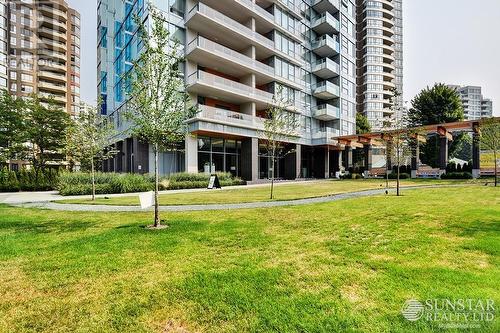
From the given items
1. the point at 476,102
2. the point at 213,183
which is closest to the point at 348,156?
the point at 213,183

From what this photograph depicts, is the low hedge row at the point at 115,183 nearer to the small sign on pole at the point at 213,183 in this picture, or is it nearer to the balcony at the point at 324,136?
the small sign on pole at the point at 213,183

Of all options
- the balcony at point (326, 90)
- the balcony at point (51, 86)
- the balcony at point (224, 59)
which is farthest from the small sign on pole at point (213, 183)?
the balcony at point (51, 86)

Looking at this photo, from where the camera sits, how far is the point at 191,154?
27938 millimetres

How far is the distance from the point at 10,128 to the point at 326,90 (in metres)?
40.2

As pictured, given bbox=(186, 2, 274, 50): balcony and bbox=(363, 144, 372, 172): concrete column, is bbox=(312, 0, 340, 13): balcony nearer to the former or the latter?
bbox=(186, 2, 274, 50): balcony

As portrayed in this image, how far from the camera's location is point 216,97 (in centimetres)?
3052

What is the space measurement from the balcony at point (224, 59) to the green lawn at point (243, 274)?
23.1 m

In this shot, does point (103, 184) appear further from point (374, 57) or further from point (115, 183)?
point (374, 57)

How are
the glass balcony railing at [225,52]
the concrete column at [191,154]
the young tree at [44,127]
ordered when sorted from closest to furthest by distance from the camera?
the glass balcony railing at [225,52] < the concrete column at [191,154] < the young tree at [44,127]

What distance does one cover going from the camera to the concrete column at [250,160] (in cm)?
3151

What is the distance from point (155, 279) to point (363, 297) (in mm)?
3300

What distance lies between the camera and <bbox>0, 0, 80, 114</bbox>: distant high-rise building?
2333 inches

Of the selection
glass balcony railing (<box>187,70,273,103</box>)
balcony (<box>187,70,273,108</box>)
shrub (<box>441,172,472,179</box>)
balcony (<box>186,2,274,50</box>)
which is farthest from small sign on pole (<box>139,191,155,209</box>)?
shrub (<box>441,172,472,179</box>)

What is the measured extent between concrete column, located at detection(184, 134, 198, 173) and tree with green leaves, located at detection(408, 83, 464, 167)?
1525 inches
